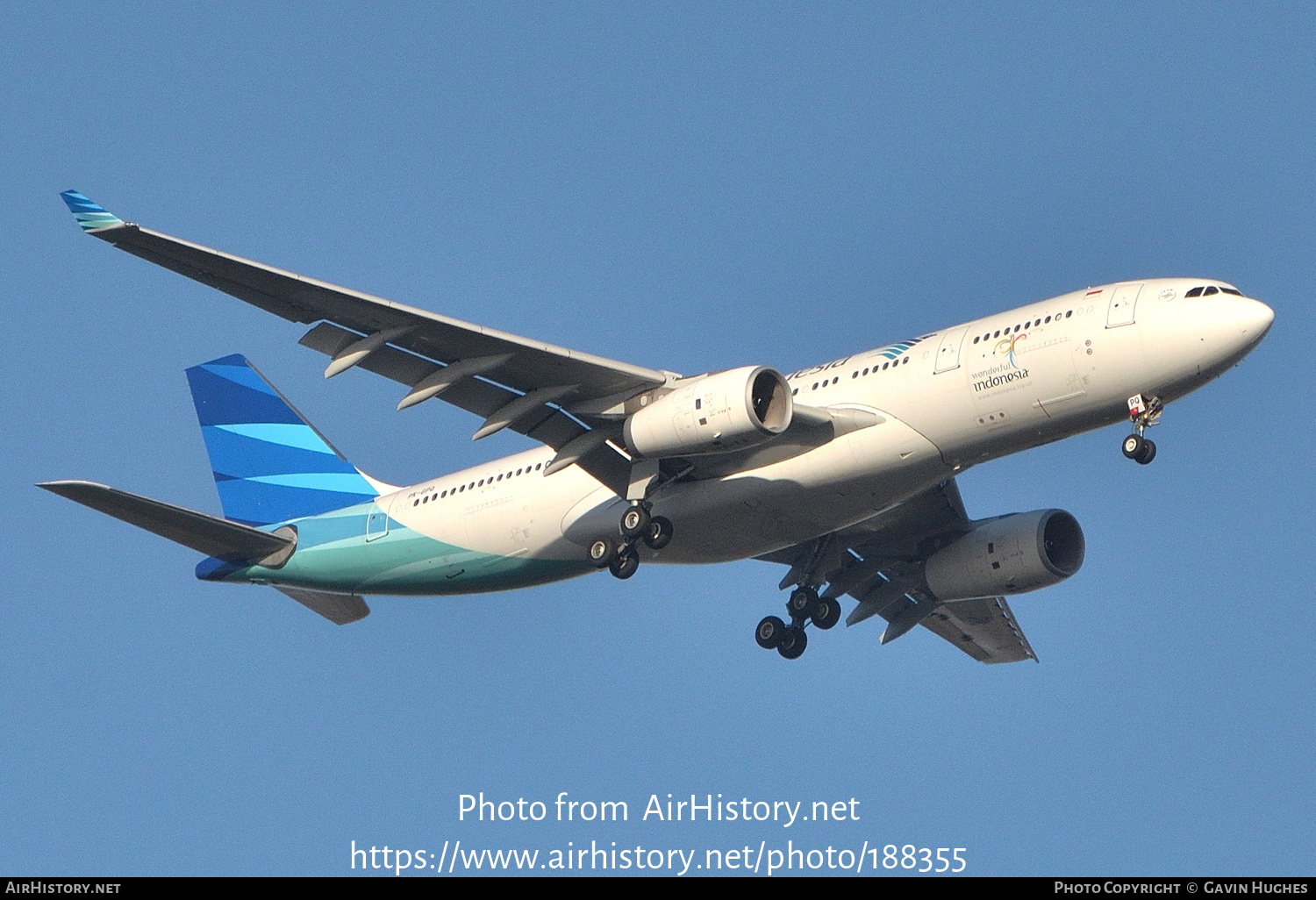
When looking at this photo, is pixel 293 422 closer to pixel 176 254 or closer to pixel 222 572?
pixel 222 572

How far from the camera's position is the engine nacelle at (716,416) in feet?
93.4

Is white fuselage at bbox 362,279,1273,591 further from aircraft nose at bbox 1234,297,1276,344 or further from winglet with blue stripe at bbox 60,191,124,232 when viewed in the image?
winglet with blue stripe at bbox 60,191,124,232

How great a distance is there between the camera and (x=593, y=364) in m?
29.7

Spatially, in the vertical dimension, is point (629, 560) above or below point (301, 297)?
below

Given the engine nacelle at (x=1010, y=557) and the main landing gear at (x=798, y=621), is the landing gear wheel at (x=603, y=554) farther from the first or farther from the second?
the engine nacelle at (x=1010, y=557)

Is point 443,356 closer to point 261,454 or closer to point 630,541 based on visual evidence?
point 630,541

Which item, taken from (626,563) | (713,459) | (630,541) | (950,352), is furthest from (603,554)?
(950,352)

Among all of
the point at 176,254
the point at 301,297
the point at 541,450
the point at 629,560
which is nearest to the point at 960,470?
the point at 629,560

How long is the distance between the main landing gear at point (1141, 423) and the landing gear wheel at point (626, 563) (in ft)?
29.4

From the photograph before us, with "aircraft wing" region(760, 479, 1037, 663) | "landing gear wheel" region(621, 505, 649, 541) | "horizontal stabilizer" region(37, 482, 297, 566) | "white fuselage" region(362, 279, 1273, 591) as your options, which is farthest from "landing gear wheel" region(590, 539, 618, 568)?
"horizontal stabilizer" region(37, 482, 297, 566)

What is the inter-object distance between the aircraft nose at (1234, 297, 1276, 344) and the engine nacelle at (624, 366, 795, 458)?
7.40 m

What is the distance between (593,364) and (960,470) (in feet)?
22.0

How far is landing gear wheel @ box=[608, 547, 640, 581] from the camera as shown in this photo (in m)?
31.3

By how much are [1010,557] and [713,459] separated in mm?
7332
